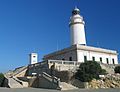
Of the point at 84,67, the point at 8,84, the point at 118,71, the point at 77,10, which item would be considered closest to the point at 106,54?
the point at 118,71

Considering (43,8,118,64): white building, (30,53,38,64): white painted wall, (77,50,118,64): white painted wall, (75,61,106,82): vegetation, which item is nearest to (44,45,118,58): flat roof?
(43,8,118,64): white building

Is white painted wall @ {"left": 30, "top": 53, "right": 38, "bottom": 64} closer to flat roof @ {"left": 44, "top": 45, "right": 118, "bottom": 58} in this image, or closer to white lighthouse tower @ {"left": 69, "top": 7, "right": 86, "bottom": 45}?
flat roof @ {"left": 44, "top": 45, "right": 118, "bottom": 58}

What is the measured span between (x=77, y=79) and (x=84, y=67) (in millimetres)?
2050

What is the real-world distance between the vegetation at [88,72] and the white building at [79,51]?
315 inches

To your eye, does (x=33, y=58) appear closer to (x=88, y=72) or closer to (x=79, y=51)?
(x=79, y=51)

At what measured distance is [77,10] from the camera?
1796 inches

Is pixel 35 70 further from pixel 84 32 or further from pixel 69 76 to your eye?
pixel 84 32

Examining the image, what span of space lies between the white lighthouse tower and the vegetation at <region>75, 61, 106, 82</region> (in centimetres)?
1299

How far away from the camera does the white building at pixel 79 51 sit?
38125 mm

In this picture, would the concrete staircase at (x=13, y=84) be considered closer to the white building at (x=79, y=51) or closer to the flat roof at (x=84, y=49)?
the white building at (x=79, y=51)

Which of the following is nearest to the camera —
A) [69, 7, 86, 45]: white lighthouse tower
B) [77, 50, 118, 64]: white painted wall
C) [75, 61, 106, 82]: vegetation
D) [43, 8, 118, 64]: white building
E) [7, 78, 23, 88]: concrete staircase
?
[7, 78, 23, 88]: concrete staircase

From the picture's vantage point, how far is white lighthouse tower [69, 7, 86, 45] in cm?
4253

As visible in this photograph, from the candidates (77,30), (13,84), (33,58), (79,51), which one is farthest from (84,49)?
(13,84)

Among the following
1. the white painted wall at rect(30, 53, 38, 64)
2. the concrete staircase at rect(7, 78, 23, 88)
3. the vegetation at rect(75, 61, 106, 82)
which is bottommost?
the concrete staircase at rect(7, 78, 23, 88)
